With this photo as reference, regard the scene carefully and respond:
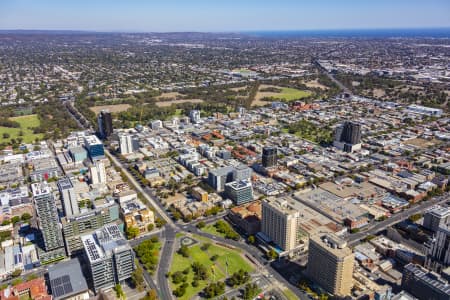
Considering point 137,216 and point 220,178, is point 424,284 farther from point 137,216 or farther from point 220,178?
point 137,216

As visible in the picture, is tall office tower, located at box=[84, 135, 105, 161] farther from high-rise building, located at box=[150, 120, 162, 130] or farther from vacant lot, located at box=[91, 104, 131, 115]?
vacant lot, located at box=[91, 104, 131, 115]

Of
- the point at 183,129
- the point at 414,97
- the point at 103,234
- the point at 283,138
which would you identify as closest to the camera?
the point at 103,234

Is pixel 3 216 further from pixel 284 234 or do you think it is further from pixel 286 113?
pixel 286 113

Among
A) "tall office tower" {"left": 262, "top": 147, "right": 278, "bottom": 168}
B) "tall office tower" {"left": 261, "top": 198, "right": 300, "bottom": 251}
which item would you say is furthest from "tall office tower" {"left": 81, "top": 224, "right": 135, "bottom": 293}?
"tall office tower" {"left": 262, "top": 147, "right": 278, "bottom": 168}

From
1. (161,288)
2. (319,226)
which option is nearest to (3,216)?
(161,288)

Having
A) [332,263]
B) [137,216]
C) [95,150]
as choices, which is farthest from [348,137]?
[95,150]

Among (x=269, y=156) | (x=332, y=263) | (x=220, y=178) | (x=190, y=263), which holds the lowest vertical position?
(x=190, y=263)
